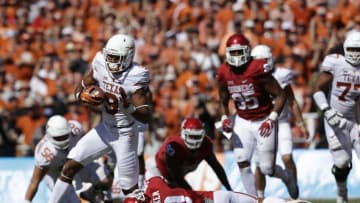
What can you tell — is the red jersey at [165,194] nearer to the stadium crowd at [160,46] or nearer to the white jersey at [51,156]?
the white jersey at [51,156]

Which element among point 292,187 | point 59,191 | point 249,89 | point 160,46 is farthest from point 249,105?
point 160,46

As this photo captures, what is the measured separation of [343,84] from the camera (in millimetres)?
10641

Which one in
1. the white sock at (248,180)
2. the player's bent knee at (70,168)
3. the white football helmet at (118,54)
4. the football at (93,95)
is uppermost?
the white football helmet at (118,54)

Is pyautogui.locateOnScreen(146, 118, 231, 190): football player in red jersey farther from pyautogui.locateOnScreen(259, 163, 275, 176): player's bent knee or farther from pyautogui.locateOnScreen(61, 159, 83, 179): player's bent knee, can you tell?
pyautogui.locateOnScreen(61, 159, 83, 179): player's bent knee

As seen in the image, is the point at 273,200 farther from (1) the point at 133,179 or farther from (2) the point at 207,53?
(2) the point at 207,53

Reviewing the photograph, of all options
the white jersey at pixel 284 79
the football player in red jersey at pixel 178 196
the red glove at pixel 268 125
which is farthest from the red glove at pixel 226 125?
the football player in red jersey at pixel 178 196

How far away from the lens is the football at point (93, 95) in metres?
9.14

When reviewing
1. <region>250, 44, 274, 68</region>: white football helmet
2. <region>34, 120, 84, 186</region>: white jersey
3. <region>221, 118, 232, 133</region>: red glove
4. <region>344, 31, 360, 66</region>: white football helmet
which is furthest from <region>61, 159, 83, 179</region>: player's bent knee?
<region>344, 31, 360, 66</region>: white football helmet

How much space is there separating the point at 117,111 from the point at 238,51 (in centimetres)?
154

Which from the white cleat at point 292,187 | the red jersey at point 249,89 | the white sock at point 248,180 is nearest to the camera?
the red jersey at point 249,89

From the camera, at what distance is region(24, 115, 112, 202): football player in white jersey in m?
10.2

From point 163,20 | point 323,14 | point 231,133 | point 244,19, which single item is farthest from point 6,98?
point 231,133

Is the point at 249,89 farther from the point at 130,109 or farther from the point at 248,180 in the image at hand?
the point at 130,109

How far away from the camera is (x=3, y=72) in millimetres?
16672
